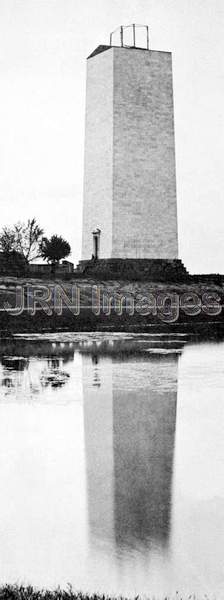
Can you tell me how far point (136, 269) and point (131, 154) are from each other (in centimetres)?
393

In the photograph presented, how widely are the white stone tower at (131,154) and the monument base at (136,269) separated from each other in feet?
0.71

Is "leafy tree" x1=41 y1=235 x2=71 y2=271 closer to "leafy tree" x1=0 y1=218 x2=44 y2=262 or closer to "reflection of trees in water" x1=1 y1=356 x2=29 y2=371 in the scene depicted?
"leafy tree" x1=0 y1=218 x2=44 y2=262

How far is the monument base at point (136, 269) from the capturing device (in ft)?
102

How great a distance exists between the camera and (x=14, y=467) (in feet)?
19.0

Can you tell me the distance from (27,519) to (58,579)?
2.87 ft

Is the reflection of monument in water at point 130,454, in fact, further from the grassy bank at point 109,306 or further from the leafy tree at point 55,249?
the leafy tree at point 55,249

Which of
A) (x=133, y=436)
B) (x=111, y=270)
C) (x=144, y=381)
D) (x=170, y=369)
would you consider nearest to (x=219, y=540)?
(x=133, y=436)

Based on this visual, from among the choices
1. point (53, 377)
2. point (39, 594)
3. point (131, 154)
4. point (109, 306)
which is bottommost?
point (39, 594)

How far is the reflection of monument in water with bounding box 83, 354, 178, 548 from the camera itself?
14.7ft

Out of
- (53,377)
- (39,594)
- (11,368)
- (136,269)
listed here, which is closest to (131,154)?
(136,269)

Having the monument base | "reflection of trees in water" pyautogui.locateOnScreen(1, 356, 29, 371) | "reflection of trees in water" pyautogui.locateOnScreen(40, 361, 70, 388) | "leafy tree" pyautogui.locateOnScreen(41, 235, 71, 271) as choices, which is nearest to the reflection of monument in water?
"reflection of trees in water" pyautogui.locateOnScreen(40, 361, 70, 388)

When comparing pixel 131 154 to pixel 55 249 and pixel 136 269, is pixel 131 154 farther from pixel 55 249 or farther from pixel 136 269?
pixel 55 249

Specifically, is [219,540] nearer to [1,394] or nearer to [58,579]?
[58,579]

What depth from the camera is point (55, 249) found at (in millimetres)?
36094
